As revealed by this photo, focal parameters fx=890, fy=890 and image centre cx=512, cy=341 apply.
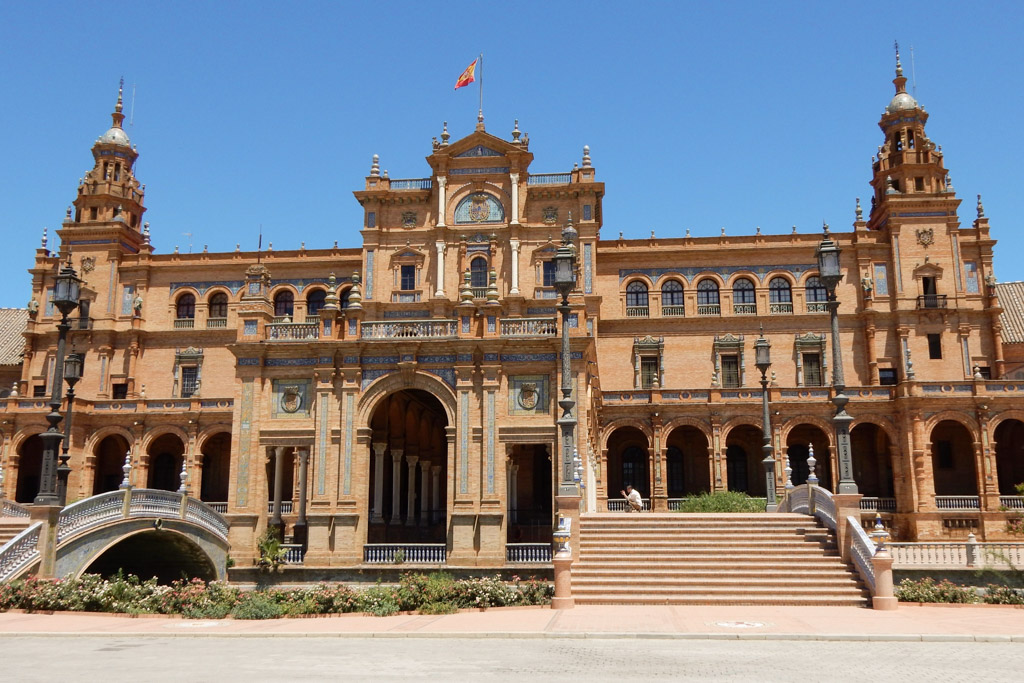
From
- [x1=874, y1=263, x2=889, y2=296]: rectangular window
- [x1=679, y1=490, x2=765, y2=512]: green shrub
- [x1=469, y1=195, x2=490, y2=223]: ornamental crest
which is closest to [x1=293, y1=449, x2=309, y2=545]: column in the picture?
[x1=679, y1=490, x2=765, y2=512]: green shrub

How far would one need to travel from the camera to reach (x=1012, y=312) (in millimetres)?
53531

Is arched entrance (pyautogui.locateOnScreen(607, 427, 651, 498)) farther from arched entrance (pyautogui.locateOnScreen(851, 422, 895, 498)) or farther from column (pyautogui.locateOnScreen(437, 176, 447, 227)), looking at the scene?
column (pyautogui.locateOnScreen(437, 176, 447, 227))

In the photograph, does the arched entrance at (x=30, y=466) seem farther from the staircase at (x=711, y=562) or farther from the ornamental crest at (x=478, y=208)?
the staircase at (x=711, y=562)

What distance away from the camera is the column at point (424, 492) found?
3475cm

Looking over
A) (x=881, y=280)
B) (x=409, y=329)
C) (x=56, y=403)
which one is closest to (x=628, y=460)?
(x=881, y=280)

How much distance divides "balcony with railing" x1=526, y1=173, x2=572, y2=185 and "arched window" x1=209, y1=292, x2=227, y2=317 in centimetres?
1885

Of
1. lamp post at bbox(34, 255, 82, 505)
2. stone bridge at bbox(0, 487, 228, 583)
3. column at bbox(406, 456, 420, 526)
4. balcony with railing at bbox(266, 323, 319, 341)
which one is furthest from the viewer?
column at bbox(406, 456, 420, 526)

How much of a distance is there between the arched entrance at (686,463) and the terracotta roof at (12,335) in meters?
39.6

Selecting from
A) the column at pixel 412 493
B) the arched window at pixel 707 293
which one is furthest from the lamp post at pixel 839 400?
the arched window at pixel 707 293

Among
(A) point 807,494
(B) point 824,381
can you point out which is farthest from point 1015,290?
(A) point 807,494

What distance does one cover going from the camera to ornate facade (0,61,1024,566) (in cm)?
4138

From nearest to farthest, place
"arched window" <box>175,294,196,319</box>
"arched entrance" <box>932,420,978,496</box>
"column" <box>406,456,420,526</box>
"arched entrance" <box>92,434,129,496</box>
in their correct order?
"column" <box>406,456,420,526</box>
"arched entrance" <box>932,420,978,496</box>
"arched entrance" <box>92,434,129,496</box>
"arched window" <box>175,294,196,319</box>

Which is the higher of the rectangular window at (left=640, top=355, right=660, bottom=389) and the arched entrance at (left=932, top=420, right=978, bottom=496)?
the rectangular window at (left=640, top=355, right=660, bottom=389)

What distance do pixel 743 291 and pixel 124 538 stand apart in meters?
Answer: 33.4
